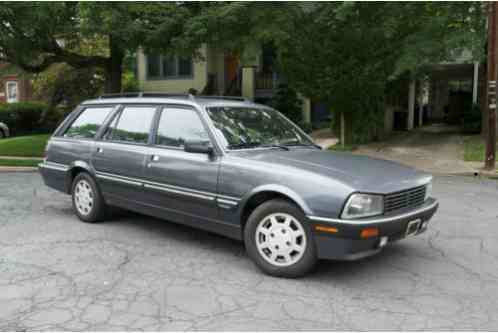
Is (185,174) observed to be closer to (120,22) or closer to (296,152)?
(296,152)

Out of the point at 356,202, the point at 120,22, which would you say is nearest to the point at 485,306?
the point at 356,202

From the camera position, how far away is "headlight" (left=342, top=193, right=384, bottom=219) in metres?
3.89

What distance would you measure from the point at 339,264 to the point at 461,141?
13.1 meters

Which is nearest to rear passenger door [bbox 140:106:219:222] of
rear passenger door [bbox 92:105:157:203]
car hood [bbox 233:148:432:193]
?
rear passenger door [bbox 92:105:157:203]

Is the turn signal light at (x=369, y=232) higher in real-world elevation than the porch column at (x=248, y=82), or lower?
lower

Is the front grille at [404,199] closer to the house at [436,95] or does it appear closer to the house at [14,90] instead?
the house at [436,95]

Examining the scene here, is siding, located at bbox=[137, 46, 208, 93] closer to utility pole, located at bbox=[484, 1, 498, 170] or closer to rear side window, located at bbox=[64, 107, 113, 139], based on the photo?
utility pole, located at bbox=[484, 1, 498, 170]

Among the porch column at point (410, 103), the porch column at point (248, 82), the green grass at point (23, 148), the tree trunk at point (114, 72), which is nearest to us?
the green grass at point (23, 148)

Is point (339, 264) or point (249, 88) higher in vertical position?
point (249, 88)

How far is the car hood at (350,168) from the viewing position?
405 centimetres

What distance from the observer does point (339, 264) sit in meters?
4.68

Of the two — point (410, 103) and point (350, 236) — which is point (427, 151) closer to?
point (410, 103)

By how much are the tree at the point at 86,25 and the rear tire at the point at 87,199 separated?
5.94 metres

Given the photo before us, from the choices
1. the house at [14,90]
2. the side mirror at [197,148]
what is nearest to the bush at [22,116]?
the house at [14,90]
